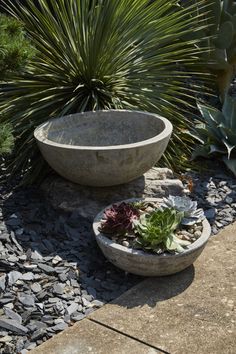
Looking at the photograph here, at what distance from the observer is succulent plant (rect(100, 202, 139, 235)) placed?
11.6 feet

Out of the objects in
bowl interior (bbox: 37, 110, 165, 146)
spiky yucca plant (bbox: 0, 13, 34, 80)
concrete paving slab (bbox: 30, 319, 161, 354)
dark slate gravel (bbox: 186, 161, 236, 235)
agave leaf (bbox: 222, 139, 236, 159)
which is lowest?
dark slate gravel (bbox: 186, 161, 236, 235)

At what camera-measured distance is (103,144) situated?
14.8 ft

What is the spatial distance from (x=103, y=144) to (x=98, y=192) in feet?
1.49

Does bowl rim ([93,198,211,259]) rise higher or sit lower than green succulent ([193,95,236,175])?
higher

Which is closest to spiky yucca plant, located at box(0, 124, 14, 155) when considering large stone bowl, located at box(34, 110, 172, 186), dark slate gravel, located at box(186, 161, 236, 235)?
large stone bowl, located at box(34, 110, 172, 186)

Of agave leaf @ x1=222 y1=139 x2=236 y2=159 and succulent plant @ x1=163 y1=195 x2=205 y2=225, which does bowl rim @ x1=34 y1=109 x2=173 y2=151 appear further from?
agave leaf @ x1=222 y1=139 x2=236 y2=159

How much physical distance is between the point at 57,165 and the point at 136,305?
1.17m

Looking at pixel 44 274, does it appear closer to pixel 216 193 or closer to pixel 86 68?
pixel 216 193

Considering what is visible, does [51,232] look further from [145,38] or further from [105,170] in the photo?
[145,38]

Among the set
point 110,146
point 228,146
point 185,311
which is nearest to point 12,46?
point 110,146

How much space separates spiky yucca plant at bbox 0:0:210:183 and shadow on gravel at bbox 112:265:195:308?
139cm

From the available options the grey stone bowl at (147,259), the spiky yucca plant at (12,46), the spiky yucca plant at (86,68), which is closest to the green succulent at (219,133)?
the spiky yucca plant at (86,68)

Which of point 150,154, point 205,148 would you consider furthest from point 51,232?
point 205,148

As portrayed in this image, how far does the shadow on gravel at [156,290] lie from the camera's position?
329 centimetres
